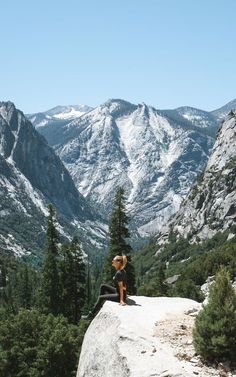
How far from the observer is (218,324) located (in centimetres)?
1980

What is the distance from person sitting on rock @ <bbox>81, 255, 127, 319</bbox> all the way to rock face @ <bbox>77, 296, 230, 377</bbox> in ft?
2.78

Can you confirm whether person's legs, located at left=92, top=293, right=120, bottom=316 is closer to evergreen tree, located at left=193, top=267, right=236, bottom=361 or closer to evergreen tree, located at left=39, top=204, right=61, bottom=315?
evergreen tree, located at left=193, top=267, right=236, bottom=361

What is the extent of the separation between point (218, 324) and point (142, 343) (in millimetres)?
3617

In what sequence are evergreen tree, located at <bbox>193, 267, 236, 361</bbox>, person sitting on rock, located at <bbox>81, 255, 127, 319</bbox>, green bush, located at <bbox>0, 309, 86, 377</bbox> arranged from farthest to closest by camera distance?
1. green bush, located at <bbox>0, 309, 86, 377</bbox>
2. person sitting on rock, located at <bbox>81, 255, 127, 319</bbox>
3. evergreen tree, located at <bbox>193, 267, 236, 361</bbox>

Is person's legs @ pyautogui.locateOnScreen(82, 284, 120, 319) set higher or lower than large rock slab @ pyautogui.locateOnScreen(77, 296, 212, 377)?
higher

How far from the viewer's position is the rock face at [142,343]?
19625 mm

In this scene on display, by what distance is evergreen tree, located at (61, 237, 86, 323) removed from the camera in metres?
71.2

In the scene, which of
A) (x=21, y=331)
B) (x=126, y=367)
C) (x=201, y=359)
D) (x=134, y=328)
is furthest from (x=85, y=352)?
(x=21, y=331)

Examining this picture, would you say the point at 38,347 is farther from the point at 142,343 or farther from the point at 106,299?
the point at 142,343

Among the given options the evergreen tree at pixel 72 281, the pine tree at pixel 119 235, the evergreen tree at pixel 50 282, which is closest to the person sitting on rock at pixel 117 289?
the pine tree at pixel 119 235

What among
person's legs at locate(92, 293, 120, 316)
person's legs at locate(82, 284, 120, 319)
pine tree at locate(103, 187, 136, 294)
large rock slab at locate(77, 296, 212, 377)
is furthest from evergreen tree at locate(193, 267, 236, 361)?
pine tree at locate(103, 187, 136, 294)

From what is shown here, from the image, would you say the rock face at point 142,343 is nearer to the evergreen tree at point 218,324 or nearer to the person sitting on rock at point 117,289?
the evergreen tree at point 218,324

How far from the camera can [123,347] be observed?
21.6 m

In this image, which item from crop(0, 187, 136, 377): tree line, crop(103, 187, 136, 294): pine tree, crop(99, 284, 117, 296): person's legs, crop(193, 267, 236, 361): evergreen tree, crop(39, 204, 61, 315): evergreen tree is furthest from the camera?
crop(39, 204, 61, 315): evergreen tree
